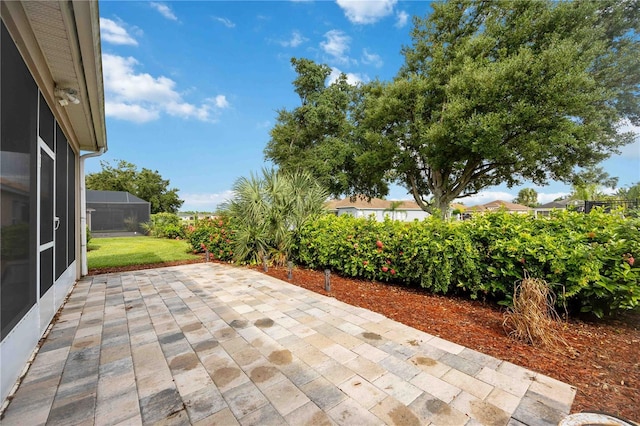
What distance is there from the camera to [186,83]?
9.34 metres

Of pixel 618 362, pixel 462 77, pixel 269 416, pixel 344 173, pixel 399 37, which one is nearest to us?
pixel 269 416

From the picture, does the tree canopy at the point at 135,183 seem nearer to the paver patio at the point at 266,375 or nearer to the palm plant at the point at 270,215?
the palm plant at the point at 270,215

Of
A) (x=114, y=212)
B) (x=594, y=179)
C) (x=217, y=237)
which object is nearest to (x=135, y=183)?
(x=114, y=212)

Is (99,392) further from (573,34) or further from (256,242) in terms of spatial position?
(573,34)

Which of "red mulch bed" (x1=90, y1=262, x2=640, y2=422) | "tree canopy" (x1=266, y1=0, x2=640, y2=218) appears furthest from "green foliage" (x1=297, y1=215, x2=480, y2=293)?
"tree canopy" (x1=266, y1=0, x2=640, y2=218)

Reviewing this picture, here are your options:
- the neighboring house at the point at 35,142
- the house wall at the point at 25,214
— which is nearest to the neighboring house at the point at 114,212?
the neighboring house at the point at 35,142

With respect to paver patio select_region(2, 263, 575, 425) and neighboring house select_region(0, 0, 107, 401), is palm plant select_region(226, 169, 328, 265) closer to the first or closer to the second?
paver patio select_region(2, 263, 575, 425)

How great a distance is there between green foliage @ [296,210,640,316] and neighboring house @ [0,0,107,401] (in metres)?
3.99

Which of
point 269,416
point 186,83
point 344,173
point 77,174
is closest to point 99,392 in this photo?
point 269,416

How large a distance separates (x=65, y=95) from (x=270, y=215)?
3896 mm

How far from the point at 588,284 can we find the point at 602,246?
429 mm

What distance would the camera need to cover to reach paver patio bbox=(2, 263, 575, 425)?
5.21 feet

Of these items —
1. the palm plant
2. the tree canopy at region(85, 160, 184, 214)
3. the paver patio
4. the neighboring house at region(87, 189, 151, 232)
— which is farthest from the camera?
the tree canopy at region(85, 160, 184, 214)

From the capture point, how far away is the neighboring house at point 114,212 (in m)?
15.4
